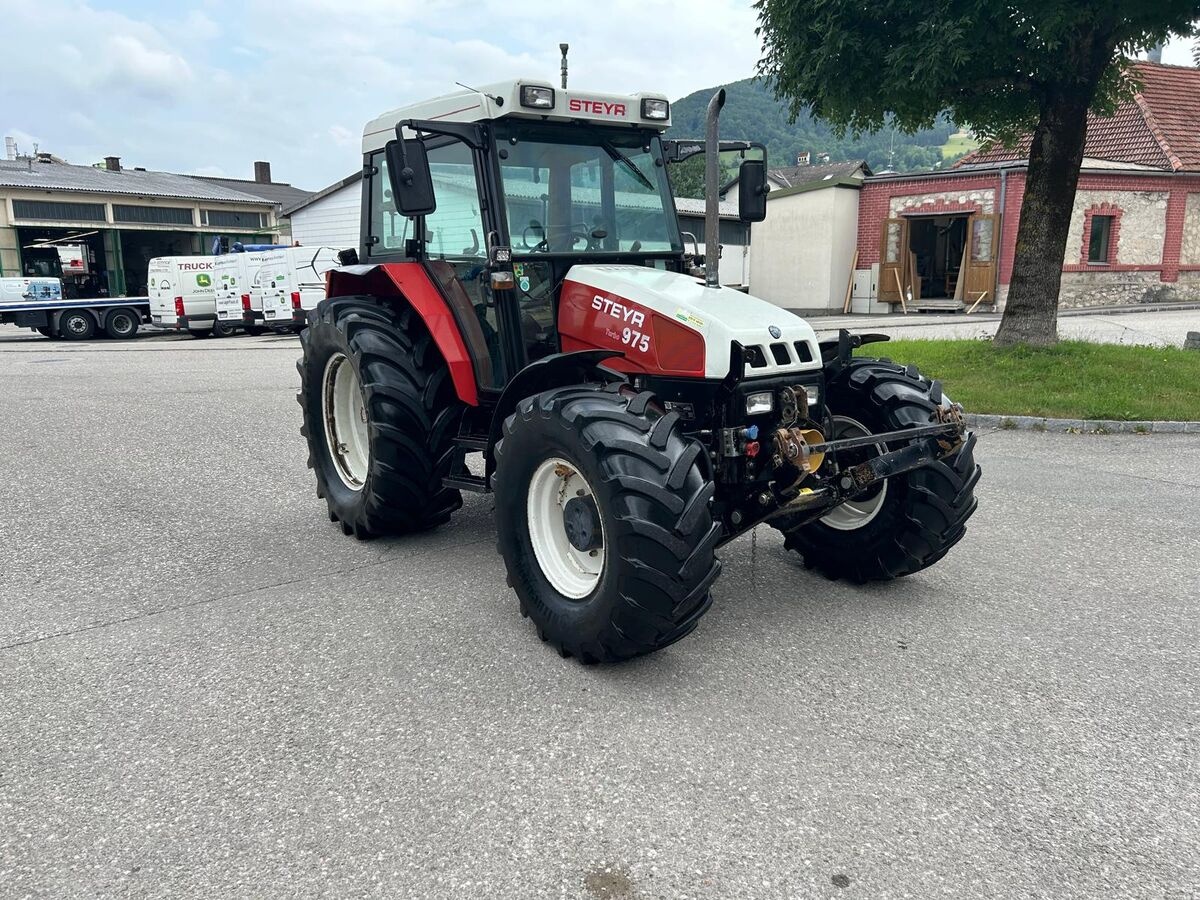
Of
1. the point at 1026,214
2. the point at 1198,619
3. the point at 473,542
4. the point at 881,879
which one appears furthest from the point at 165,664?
the point at 1026,214

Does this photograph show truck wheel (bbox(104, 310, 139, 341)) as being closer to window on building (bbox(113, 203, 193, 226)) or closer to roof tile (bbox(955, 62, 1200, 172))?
window on building (bbox(113, 203, 193, 226))

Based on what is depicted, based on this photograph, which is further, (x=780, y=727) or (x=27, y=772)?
(x=780, y=727)

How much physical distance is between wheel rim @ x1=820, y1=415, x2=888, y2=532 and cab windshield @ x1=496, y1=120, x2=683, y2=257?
4.44ft

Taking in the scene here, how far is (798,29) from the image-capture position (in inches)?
403

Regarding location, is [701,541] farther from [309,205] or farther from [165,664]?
[309,205]

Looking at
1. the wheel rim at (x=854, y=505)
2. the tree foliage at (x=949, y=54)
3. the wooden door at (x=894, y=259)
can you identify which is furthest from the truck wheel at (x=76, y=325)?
the wheel rim at (x=854, y=505)

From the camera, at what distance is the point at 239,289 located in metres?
24.3

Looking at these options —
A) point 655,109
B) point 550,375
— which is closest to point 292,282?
point 655,109

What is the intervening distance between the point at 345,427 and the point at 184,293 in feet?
69.6

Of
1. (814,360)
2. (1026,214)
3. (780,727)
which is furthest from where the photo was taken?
(1026,214)

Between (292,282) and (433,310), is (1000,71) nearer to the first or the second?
(433,310)

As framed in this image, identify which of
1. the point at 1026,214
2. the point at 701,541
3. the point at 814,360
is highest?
the point at 1026,214

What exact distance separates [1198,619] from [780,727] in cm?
242

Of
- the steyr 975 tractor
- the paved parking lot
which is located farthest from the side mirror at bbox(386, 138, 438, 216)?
the paved parking lot
